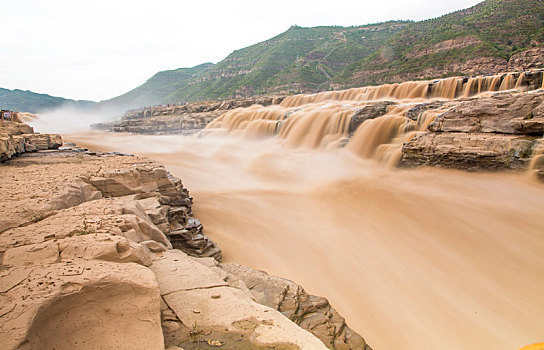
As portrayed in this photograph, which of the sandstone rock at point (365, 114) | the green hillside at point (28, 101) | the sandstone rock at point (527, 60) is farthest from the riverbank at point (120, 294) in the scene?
the green hillside at point (28, 101)

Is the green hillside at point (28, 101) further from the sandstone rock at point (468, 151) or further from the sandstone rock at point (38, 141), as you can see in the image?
the sandstone rock at point (468, 151)

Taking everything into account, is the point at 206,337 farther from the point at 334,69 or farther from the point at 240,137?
the point at 334,69

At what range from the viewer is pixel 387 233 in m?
5.26

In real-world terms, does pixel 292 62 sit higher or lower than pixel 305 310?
higher

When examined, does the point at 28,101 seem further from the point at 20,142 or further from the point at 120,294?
the point at 120,294

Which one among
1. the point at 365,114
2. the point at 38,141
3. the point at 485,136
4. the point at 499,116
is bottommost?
the point at 485,136

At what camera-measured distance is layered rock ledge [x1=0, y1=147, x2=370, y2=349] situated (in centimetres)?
158

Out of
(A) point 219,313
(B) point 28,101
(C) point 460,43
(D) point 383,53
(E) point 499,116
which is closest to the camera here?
(A) point 219,313

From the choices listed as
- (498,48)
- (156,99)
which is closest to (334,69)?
(498,48)

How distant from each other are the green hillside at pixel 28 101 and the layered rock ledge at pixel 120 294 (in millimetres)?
101200

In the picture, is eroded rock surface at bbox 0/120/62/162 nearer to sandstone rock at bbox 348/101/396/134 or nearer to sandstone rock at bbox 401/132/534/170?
sandstone rock at bbox 401/132/534/170

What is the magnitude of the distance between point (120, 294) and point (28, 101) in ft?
367

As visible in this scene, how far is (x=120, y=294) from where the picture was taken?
1.79m

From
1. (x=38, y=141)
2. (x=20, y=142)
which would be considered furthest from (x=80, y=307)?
(x=38, y=141)
